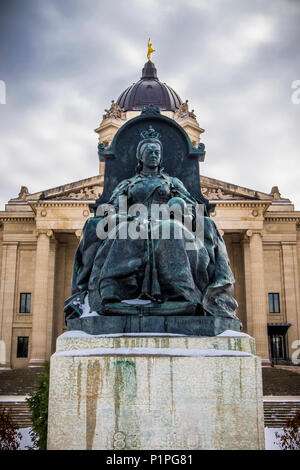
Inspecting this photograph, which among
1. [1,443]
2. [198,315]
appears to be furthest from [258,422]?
[1,443]

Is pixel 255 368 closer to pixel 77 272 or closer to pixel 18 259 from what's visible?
pixel 77 272

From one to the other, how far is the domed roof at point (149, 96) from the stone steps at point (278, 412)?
137ft

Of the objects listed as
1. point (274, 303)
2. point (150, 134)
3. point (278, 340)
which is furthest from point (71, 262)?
point (150, 134)

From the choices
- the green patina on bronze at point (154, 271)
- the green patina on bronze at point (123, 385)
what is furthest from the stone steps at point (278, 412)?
the green patina on bronze at point (123, 385)

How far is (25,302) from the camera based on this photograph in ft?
148

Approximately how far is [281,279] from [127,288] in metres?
42.0

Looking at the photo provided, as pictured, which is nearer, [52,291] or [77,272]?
[77,272]

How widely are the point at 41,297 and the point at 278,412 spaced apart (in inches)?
983

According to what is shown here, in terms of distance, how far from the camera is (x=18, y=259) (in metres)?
45.6

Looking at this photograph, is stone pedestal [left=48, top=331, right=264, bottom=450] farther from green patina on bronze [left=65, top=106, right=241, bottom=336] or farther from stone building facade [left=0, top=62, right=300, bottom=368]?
stone building facade [left=0, top=62, right=300, bottom=368]

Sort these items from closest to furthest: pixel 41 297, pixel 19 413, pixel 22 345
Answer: pixel 19 413, pixel 41 297, pixel 22 345

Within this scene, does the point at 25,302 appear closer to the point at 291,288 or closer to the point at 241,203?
the point at 241,203

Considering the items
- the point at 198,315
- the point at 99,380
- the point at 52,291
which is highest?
the point at 52,291

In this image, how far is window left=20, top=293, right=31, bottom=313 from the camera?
147 ft
